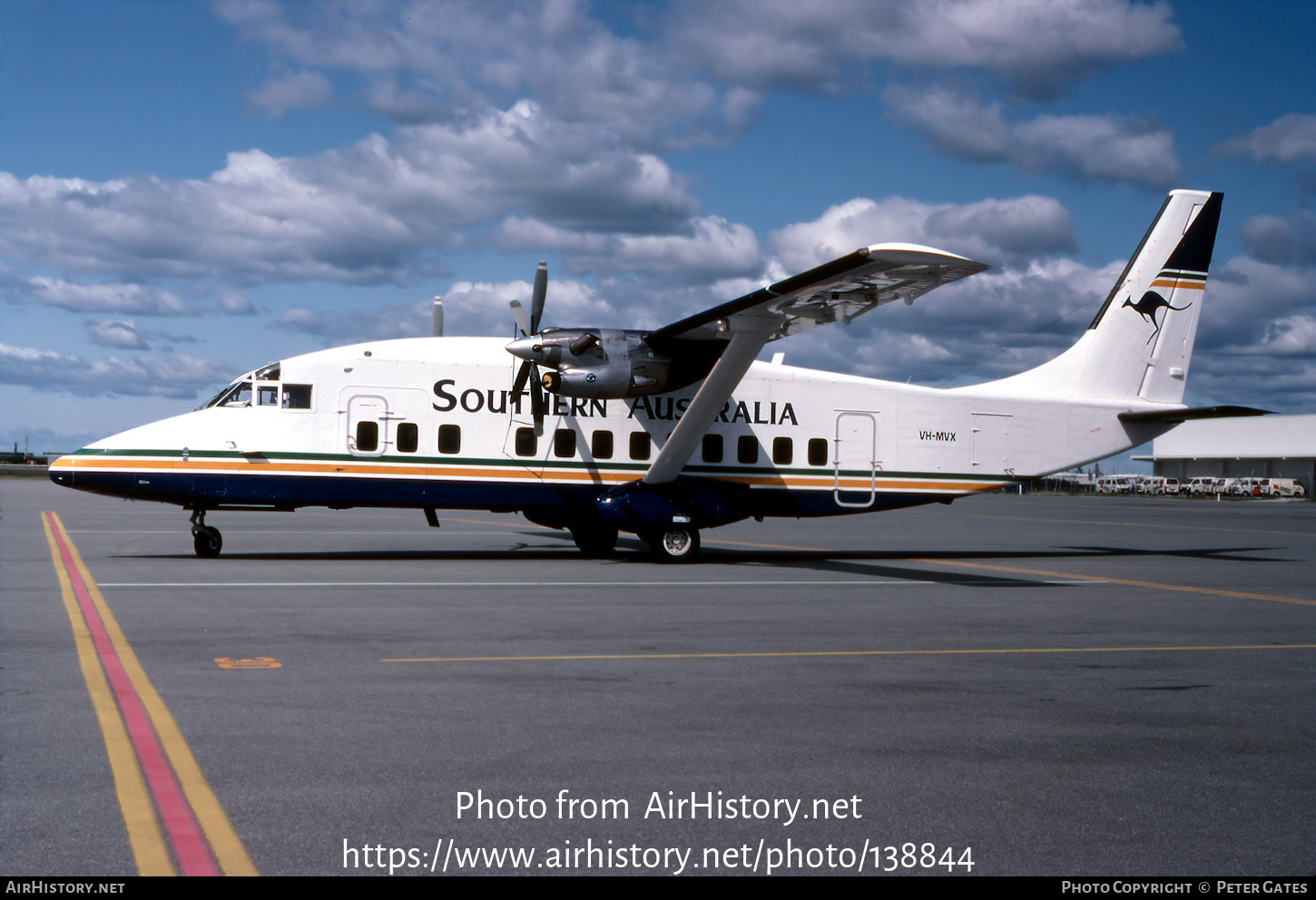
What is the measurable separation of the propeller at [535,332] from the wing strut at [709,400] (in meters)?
2.29

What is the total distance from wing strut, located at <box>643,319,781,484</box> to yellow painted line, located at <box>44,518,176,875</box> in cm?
1160

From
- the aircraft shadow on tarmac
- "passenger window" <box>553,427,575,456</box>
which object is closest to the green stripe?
"passenger window" <box>553,427,575,456</box>

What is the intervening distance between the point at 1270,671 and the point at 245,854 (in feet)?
26.4

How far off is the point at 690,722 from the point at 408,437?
13090 mm

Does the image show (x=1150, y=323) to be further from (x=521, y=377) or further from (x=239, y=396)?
(x=239, y=396)

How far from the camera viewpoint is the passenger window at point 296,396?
18328 millimetres

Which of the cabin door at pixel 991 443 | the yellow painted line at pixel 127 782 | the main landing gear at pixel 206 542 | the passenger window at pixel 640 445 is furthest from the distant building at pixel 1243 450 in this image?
the yellow painted line at pixel 127 782

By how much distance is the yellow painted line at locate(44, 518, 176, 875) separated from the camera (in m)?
4.10

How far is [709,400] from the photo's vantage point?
18781mm

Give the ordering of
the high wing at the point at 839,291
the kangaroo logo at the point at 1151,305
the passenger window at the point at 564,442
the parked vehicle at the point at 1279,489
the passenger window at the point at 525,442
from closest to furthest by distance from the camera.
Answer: the high wing at the point at 839,291
the passenger window at the point at 525,442
the passenger window at the point at 564,442
the kangaroo logo at the point at 1151,305
the parked vehicle at the point at 1279,489

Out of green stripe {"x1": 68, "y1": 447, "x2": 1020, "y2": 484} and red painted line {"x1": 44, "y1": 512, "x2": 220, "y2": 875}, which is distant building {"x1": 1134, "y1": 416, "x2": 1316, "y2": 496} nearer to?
green stripe {"x1": 68, "y1": 447, "x2": 1020, "y2": 484}

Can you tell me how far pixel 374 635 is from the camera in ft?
32.5

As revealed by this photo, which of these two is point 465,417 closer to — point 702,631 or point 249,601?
point 249,601

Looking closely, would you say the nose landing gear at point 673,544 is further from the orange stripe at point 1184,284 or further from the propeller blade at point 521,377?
the orange stripe at point 1184,284
